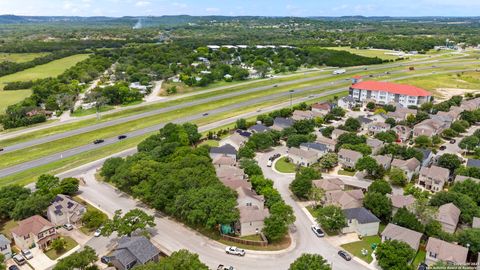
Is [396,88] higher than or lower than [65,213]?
higher

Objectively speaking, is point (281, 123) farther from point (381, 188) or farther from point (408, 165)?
point (381, 188)

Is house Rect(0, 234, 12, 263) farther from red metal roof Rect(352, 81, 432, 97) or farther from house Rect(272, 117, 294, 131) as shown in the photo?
red metal roof Rect(352, 81, 432, 97)

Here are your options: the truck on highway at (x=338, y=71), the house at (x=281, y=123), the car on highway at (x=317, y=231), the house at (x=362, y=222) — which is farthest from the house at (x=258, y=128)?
the truck on highway at (x=338, y=71)

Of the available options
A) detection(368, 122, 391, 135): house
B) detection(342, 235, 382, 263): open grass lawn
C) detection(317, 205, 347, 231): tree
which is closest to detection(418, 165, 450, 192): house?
detection(342, 235, 382, 263): open grass lawn

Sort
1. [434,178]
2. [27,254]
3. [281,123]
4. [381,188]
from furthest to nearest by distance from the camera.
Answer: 1. [281,123]
2. [434,178]
3. [381,188]
4. [27,254]

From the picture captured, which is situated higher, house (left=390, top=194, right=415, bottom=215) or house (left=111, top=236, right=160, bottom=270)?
house (left=390, top=194, right=415, bottom=215)

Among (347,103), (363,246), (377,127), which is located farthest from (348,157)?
(347,103)
